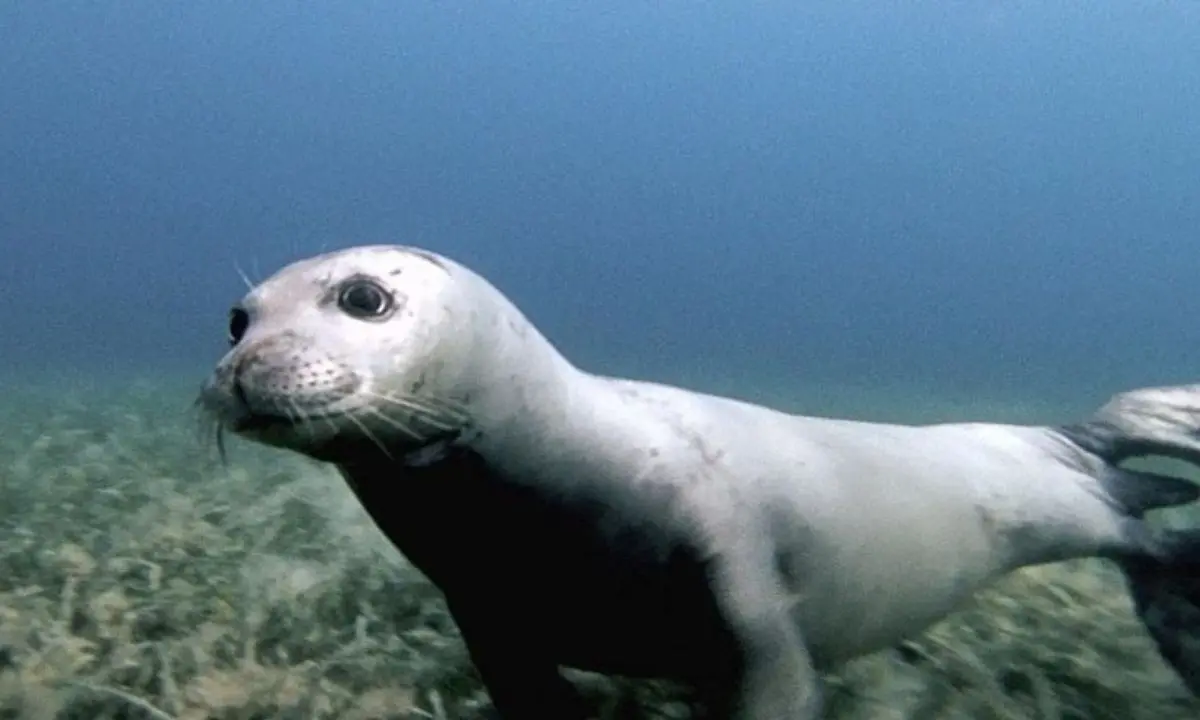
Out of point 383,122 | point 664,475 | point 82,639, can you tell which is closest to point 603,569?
point 664,475

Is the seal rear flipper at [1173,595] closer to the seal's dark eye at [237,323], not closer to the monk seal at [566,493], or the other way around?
the monk seal at [566,493]

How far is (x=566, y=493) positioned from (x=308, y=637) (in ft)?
3.96

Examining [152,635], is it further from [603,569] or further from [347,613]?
[603,569]

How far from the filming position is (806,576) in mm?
3072

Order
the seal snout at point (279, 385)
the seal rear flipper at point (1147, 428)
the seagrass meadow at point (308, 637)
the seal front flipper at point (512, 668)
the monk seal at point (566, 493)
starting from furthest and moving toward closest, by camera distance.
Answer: the seal rear flipper at point (1147, 428), the seagrass meadow at point (308, 637), the seal front flipper at point (512, 668), the monk seal at point (566, 493), the seal snout at point (279, 385)

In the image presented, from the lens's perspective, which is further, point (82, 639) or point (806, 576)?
point (82, 639)

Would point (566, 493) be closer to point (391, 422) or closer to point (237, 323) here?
point (391, 422)

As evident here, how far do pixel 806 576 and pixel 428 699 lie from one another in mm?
989

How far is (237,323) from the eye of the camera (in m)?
2.72

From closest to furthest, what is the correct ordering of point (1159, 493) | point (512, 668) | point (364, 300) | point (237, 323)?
point (364, 300) < point (237, 323) < point (512, 668) < point (1159, 493)

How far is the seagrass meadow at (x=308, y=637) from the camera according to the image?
316 centimetres

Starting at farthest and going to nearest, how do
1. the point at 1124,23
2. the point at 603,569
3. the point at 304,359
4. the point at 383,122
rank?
the point at 383,122 → the point at 1124,23 → the point at 603,569 → the point at 304,359

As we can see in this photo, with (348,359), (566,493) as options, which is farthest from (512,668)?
(348,359)

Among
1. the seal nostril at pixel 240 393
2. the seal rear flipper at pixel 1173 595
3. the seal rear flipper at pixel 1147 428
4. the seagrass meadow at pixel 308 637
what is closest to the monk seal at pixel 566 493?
the seal nostril at pixel 240 393
